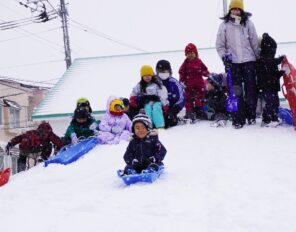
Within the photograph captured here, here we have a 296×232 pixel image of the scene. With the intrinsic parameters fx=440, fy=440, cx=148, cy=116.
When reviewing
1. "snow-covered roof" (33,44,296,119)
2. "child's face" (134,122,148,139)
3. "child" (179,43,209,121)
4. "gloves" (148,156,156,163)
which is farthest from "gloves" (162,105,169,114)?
"gloves" (148,156,156,163)

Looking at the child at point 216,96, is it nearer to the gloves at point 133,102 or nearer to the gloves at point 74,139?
the gloves at point 133,102

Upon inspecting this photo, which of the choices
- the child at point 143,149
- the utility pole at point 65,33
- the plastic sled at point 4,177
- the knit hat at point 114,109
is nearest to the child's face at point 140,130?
the child at point 143,149

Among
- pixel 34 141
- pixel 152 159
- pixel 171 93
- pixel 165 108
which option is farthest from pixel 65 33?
pixel 152 159

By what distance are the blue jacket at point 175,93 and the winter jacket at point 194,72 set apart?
20 centimetres

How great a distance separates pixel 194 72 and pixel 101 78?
227 inches

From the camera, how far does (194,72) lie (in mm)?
9352

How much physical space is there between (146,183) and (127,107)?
4.71m

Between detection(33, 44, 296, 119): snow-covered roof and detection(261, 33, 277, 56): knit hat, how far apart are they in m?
5.40

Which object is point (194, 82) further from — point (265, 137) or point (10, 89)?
point (10, 89)

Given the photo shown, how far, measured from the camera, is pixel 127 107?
952cm

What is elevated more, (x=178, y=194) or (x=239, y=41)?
(x=239, y=41)

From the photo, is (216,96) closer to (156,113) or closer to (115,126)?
(156,113)

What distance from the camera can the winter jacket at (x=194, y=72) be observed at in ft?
30.6

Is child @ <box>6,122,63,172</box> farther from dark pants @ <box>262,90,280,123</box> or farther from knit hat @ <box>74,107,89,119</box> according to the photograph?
dark pants @ <box>262,90,280,123</box>
